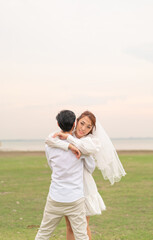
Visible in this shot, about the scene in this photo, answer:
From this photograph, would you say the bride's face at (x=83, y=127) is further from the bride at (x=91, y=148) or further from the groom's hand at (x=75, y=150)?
the groom's hand at (x=75, y=150)

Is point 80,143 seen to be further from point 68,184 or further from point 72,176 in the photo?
point 68,184

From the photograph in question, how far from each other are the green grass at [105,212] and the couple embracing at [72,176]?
7.87ft

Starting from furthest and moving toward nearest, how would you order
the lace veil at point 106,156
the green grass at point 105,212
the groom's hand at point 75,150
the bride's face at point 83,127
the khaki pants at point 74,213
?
the green grass at point 105,212 → the lace veil at point 106,156 → the bride's face at point 83,127 → the khaki pants at point 74,213 → the groom's hand at point 75,150

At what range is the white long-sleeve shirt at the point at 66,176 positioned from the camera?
4.35 metres

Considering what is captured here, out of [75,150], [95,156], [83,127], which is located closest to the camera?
[75,150]

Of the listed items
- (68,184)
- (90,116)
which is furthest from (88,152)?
(90,116)

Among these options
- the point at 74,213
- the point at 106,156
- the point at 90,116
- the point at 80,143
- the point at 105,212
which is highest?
the point at 90,116

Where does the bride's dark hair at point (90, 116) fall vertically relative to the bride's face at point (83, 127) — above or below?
above

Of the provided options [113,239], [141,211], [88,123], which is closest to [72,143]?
[88,123]

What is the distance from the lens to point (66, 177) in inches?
172

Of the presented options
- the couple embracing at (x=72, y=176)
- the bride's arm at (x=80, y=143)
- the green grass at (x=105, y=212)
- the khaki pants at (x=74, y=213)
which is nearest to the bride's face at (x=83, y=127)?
the couple embracing at (x=72, y=176)

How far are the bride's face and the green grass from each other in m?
2.90

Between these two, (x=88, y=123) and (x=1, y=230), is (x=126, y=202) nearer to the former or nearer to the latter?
(x=1, y=230)

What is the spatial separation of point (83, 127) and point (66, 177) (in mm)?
727
